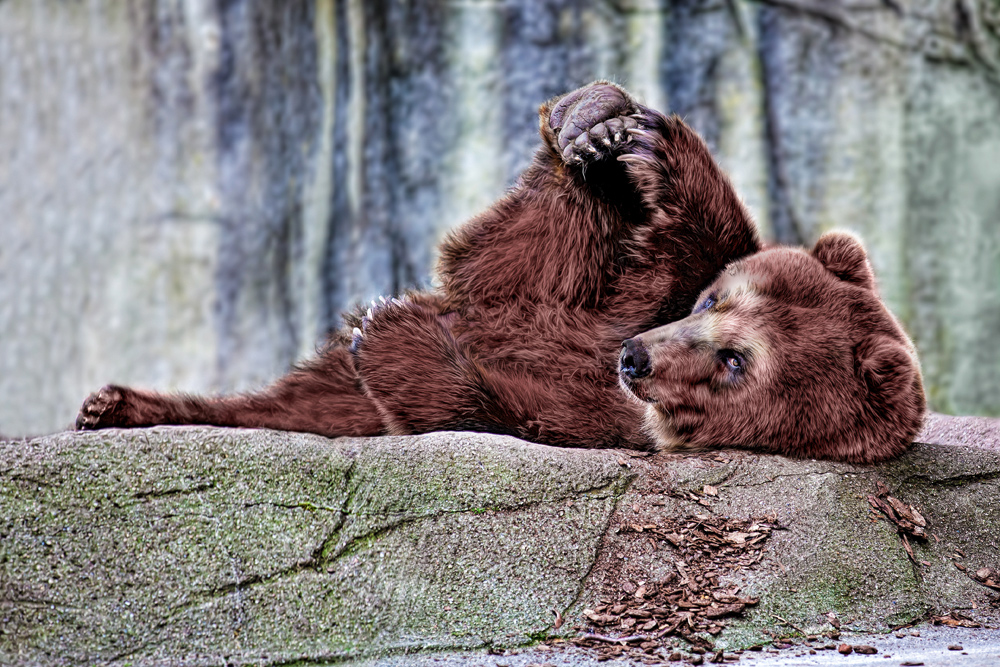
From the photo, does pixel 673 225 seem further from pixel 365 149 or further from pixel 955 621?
pixel 365 149

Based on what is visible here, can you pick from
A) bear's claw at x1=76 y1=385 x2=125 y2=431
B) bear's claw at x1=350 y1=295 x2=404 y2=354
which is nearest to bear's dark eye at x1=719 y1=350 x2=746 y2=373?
bear's claw at x1=350 y1=295 x2=404 y2=354

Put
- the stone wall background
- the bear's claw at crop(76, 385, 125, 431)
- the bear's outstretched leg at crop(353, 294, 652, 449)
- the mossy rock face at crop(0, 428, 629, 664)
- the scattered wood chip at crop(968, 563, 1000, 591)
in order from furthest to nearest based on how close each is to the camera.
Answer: the stone wall background → the bear's outstretched leg at crop(353, 294, 652, 449) → the bear's claw at crop(76, 385, 125, 431) → the scattered wood chip at crop(968, 563, 1000, 591) → the mossy rock face at crop(0, 428, 629, 664)

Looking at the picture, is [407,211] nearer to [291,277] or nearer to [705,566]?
[291,277]

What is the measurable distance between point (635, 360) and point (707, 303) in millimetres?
340

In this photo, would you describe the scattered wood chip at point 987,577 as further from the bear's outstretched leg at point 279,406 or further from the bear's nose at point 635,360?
the bear's outstretched leg at point 279,406

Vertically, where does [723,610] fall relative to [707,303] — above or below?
below

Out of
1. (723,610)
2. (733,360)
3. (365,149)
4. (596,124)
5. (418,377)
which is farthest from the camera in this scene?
(365,149)

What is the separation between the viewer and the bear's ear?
10.3ft

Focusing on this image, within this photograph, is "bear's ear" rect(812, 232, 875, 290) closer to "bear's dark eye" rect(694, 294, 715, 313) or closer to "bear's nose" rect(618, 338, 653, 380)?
"bear's dark eye" rect(694, 294, 715, 313)

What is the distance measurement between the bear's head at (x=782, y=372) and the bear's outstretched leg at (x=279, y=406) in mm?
906

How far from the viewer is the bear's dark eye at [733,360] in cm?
→ 293

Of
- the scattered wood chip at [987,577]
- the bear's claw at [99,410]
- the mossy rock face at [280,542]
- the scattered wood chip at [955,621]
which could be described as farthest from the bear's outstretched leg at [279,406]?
the scattered wood chip at [987,577]

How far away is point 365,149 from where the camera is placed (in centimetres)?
781

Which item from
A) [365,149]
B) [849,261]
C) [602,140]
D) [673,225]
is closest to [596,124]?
[602,140]
